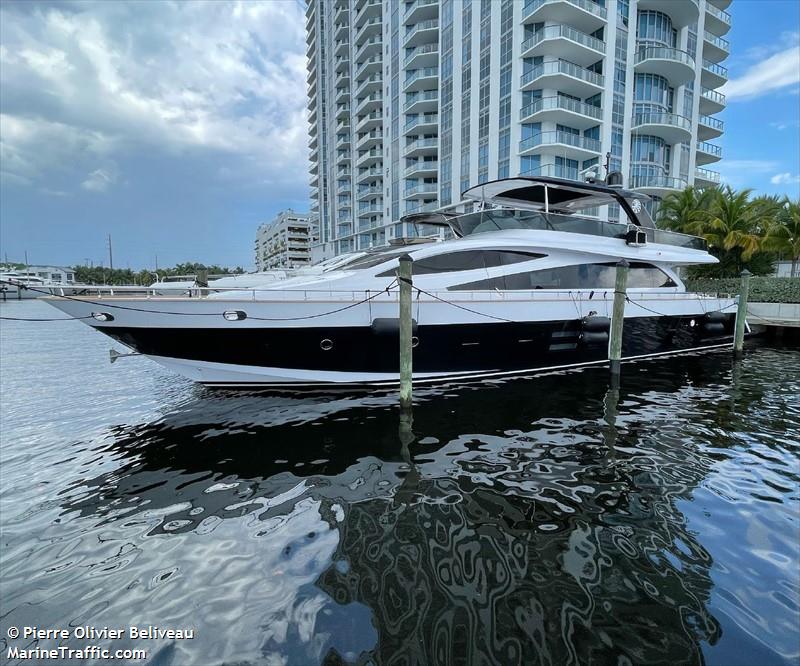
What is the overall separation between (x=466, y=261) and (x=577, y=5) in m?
30.2

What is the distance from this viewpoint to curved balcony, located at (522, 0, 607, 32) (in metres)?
27.7

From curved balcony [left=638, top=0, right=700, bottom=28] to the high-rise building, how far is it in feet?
0.29

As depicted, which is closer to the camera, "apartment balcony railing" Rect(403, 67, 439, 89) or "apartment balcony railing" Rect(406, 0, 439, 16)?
"apartment balcony railing" Rect(406, 0, 439, 16)

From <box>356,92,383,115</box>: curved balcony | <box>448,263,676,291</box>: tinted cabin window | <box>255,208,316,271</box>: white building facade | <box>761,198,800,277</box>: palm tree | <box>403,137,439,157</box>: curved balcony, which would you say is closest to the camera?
<box>448,263,676,291</box>: tinted cabin window

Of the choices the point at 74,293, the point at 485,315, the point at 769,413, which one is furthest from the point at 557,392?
the point at 74,293

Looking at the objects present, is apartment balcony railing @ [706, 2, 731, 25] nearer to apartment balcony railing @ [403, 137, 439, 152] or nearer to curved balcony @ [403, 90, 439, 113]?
curved balcony @ [403, 90, 439, 113]

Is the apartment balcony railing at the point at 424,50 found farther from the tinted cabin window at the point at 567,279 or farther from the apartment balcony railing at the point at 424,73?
the tinted cabin window at the point at 567,279

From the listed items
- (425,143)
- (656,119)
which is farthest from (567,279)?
(425,143)

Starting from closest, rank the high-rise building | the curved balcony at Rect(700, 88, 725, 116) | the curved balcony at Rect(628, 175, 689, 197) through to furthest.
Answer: the high-rise building
the curved balcony at Rect(628, 175, 689, 197)
the curved balcony at Rect(700, 88, 725, 116)

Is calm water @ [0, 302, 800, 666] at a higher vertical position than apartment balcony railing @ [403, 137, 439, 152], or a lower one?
lower

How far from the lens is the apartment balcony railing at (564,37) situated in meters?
27.7

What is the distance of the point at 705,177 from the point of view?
35.6 meters

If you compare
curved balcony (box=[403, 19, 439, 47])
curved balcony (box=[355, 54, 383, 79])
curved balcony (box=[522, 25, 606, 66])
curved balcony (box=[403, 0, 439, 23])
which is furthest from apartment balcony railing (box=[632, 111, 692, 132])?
curved balcony (box=[355, 54, 383, 79])

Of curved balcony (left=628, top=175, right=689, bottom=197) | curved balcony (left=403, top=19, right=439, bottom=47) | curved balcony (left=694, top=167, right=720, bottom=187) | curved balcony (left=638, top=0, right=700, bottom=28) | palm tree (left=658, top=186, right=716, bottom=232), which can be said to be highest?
curved balcony (left=403, top=19, right=439, bottom=47)
